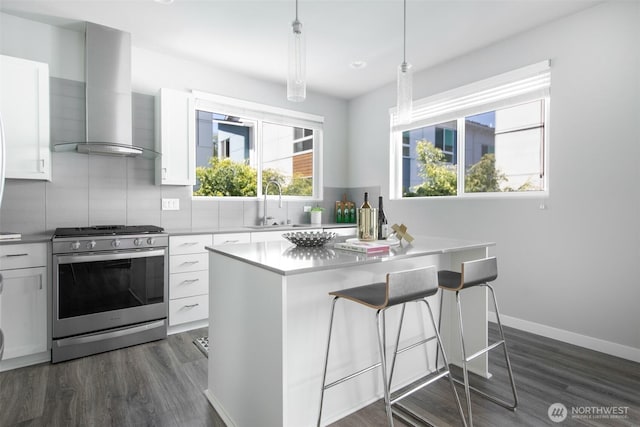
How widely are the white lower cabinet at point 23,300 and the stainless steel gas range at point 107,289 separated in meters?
0.09

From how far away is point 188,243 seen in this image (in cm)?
321

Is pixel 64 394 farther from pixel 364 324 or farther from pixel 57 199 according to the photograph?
pixel 364 324

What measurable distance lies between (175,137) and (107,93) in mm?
652

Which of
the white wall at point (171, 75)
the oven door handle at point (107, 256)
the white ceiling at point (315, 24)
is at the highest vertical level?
the white ceiling at point (315, 24)

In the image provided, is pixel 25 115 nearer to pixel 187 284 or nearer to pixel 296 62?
pixel 187 284

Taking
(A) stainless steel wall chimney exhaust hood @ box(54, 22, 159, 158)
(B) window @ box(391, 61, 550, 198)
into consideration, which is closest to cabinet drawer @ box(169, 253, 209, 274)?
(A) stainless steel wall chimney exhaust hood @ box(54, 22, 159, 158)

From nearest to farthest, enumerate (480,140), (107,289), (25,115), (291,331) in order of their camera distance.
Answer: (291,331), (25,115), (107,289), (480,140)

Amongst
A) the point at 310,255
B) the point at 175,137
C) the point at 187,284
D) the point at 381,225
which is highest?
the point at 175,137

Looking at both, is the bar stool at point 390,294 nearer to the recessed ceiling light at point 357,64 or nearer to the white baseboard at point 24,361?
the white baseboard at point 24,361

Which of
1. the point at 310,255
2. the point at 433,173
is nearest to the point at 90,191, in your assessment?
the point at 310,255

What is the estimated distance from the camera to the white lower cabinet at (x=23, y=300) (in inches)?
96.1

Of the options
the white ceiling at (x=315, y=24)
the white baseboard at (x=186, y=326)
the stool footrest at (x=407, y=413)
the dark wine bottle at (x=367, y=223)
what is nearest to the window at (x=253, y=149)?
the white ceiling at (x=315, y=24)

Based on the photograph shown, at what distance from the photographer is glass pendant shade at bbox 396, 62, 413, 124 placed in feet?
6.91

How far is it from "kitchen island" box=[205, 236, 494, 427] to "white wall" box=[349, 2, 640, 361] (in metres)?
1.23
